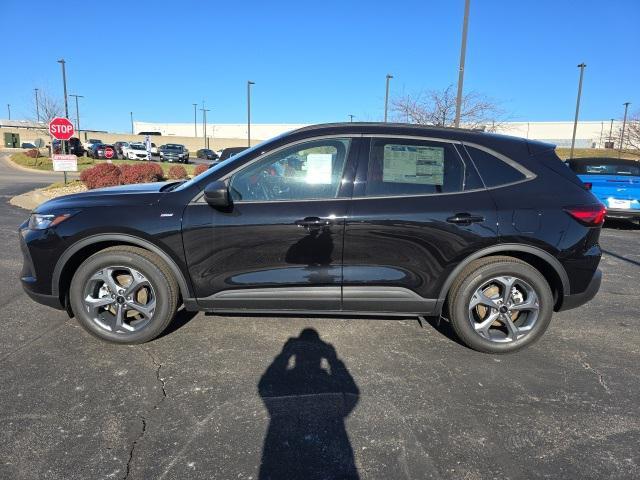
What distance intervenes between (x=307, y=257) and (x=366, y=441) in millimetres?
1431

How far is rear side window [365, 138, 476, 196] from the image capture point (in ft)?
11.5

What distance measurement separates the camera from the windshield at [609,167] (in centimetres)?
978

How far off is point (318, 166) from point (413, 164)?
767 mm

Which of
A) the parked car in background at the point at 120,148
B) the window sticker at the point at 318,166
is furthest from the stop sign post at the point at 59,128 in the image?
the parked car in background at the point at 120,148

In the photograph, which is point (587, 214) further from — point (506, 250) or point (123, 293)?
point (123, 293)

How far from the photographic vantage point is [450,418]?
2.77 metres

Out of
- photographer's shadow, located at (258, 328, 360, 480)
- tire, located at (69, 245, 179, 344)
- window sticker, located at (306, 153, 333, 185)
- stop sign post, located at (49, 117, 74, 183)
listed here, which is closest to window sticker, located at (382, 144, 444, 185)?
window sticker, located at (306, 153, 333, 185)

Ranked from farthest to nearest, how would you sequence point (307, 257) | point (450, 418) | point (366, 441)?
point (307, 257) → point (450, 418) → point (366, 441)

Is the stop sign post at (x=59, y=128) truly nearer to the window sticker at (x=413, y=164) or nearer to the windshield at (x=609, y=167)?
the window sticker at (x=413, y=164)

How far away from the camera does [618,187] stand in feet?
30.7

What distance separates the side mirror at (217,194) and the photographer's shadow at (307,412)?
50.8 inches

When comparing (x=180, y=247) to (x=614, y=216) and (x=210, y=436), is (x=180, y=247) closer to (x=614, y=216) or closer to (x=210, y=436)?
(x=210, y=436)

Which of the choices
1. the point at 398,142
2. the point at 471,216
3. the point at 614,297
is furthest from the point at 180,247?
the point at 614,297

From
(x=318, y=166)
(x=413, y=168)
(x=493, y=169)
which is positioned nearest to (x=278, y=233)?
(x=318, y=166)
